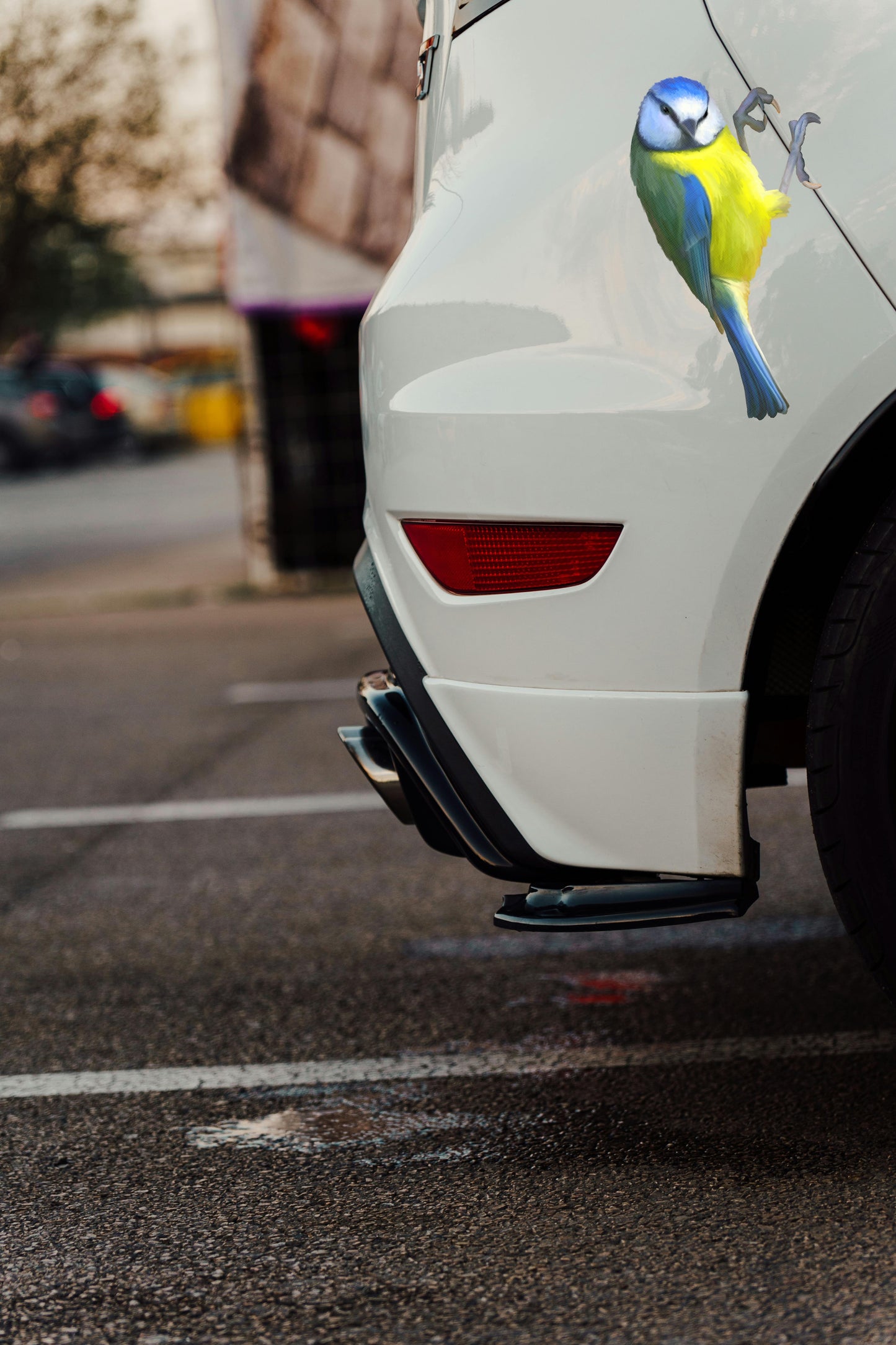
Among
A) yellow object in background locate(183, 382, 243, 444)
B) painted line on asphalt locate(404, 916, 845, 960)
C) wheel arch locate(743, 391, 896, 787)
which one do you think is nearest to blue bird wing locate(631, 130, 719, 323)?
wheel arch locate(743, 391, 896, 787)

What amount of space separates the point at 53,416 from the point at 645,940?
19.3m

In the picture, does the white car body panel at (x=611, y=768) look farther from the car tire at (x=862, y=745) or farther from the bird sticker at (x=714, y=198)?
the bird sticker at (x=714, y=198)

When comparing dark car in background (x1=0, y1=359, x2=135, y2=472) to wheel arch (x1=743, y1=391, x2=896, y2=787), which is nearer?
wheel arch (x1=743, y1=391, x2=896, y2=787)

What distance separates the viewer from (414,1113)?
258 centimetres

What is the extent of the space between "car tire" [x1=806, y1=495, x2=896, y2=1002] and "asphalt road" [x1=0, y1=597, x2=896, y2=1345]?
0.41 metres

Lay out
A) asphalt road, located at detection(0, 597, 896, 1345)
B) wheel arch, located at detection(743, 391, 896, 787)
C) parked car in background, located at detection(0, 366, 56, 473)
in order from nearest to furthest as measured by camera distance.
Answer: asphalt road, located at detection(0, 597, 896, 1345), wheel arch, located at detection(743, 391, 896, 787), parked car in background, located at detection(0, 366, 56, 473)

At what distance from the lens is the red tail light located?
2231cm

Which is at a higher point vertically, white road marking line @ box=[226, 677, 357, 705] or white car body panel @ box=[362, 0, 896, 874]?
white car body panel @ box=[362, 0, 896, 874]

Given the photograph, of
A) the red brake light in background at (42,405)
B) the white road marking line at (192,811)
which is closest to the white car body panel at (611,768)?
the white road marking line at (192,811)

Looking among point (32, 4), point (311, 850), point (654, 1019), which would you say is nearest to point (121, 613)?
point (32, 4)

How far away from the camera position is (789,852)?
13.1 feet

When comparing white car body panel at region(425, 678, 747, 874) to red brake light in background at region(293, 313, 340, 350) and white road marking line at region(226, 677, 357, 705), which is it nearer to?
white road marking line at region(226, 677, 357, 705)

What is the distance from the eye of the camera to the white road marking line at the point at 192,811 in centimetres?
469

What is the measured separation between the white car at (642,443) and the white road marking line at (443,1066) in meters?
0.57
